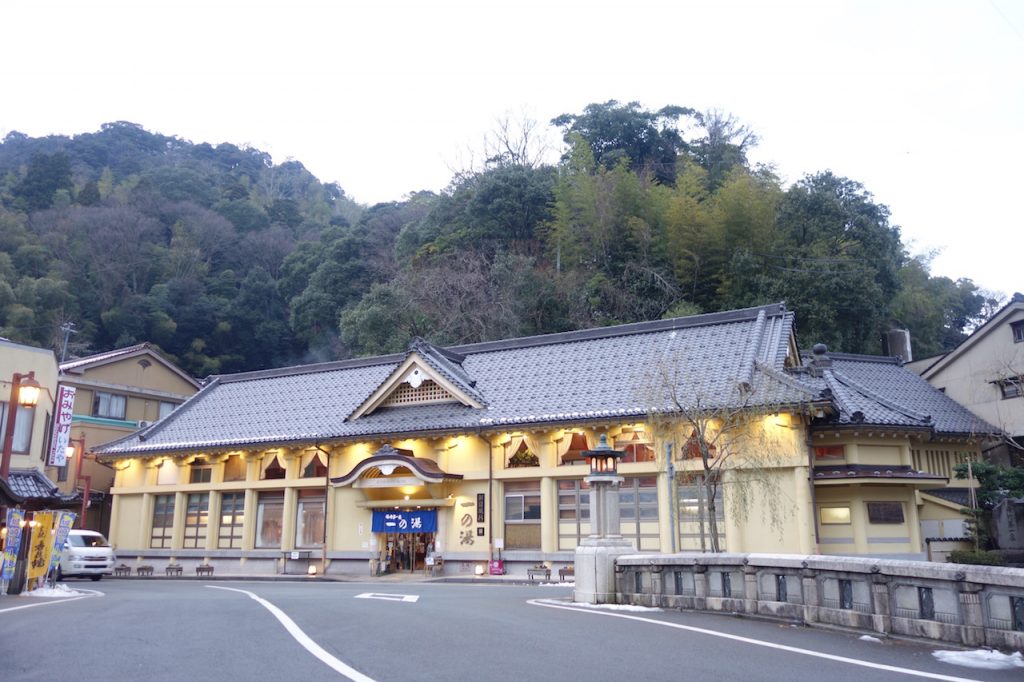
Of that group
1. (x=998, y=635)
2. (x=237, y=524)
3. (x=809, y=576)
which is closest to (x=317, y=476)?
(x=237, y=524)

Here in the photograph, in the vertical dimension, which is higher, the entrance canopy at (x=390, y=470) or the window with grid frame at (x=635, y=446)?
the window with grid frame at (x=635, y=446)

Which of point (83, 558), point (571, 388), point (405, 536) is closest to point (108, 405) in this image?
point (83, 558)

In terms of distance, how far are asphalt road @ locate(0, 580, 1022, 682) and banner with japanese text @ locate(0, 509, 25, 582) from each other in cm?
Result: 379

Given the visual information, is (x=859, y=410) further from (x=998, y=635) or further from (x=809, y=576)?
(x=998, y=635)

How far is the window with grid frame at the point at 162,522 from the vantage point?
3322 centimetres

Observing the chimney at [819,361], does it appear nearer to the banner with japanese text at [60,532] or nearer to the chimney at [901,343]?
the chimney at [901,343]

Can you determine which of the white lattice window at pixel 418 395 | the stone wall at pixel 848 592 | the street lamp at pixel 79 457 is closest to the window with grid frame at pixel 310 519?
the white lattice window at pixel 418 395

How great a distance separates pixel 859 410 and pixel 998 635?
16223mm

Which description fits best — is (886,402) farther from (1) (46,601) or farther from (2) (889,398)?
(1) (46,601)

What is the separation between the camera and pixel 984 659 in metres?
8.38

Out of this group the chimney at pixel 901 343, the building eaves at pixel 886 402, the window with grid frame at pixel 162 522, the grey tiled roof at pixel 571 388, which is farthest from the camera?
the chimney at pixel 901 343

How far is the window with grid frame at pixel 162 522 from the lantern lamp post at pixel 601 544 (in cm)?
Answer: 2330

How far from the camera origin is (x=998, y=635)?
343 inches

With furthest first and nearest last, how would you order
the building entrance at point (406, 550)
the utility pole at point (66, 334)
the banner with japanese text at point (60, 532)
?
the utility pole at point (66, 334) → the building entrance at point (406, 550) → the banner with japanese text at point (60, 532)
